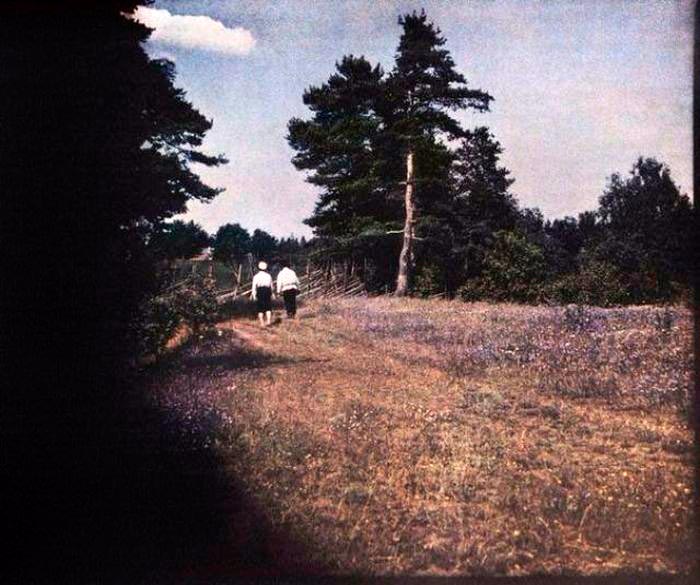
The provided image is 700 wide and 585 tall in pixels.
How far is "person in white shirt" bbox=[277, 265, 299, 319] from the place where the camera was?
10.9 meters

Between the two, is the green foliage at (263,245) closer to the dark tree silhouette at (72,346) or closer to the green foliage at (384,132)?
the green foliage at (384,132)

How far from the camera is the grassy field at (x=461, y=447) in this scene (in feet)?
11.6

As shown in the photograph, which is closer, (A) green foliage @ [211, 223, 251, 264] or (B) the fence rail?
(A) green foliage @ [211, 223, 251, 264]

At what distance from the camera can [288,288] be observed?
11422 millimetres

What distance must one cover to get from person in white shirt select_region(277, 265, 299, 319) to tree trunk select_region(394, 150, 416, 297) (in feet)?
9.80

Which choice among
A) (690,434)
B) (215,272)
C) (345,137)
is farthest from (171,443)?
(690,434)

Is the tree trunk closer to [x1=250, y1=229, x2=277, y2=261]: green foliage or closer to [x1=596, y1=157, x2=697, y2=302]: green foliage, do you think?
[x1=250, y1=229, x2=277, y2=261]: green foliage

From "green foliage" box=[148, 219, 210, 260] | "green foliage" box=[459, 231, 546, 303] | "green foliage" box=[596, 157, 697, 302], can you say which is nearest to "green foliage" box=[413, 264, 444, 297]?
"green foliage" box=[459, 231, 546, 303]

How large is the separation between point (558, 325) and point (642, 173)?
4.03m

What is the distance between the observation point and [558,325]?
8.19 metres

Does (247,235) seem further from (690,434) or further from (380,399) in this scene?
(690,434)

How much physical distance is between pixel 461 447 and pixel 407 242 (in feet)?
11.6

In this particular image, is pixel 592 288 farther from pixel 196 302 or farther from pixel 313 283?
pixel 196 302

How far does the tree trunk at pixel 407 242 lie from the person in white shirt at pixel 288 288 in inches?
118
